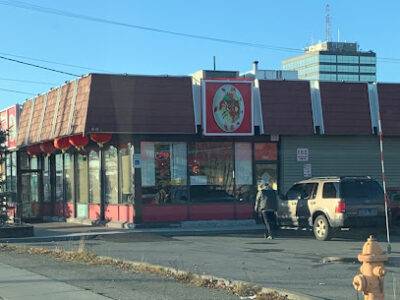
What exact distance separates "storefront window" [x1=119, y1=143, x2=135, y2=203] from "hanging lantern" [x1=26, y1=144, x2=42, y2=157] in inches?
223

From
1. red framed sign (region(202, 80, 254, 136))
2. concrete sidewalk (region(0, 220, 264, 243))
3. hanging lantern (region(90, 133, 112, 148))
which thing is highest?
red framed sign (region(202, 80, 254, 136))

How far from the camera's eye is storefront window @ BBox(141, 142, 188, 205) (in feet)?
69.1

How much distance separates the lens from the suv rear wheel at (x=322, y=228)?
1634 cm

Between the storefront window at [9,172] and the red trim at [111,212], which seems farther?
the storefront window at [9,172]

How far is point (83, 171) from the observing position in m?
24.4

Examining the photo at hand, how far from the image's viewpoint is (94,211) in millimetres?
23234

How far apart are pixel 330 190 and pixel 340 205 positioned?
0.67 meters

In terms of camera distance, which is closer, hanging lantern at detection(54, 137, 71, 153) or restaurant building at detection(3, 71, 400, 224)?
restaurant building at detection(3, 71, 400, 224)

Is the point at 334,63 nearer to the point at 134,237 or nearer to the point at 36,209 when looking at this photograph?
the point at 36,209

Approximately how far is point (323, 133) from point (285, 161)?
1.78 meters

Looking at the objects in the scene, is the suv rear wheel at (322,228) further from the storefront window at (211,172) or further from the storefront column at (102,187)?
the storefront column at (102,187)

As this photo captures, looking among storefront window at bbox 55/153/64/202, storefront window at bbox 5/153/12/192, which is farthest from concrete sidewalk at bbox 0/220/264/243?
storefront window at bbox 5/153/12/192

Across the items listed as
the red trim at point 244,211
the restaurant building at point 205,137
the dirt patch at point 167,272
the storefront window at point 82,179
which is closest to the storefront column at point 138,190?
the restaurant building at point 205,137

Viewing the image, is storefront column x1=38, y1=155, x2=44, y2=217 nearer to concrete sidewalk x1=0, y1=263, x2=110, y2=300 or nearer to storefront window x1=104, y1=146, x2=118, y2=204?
storefront window x1=104, y1=146, x2=118, y2=204
